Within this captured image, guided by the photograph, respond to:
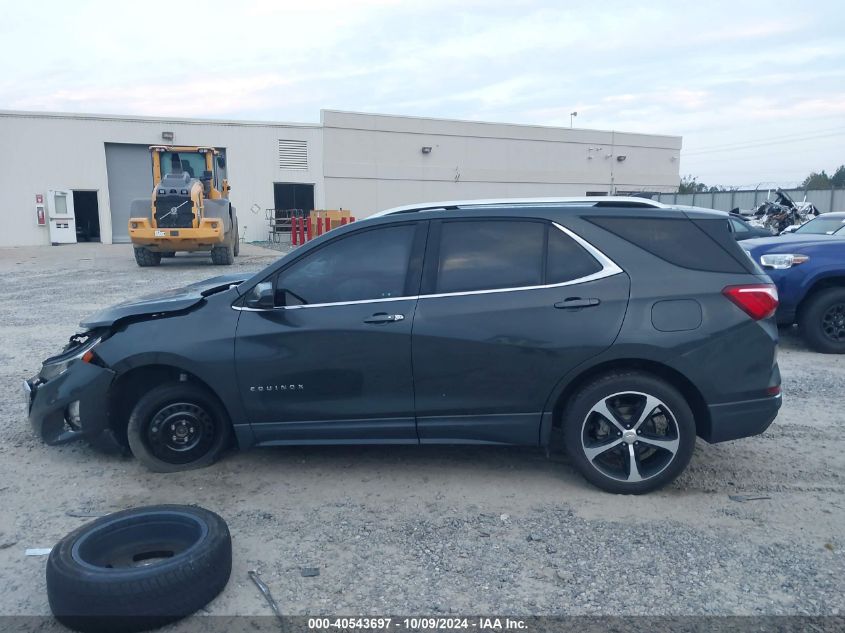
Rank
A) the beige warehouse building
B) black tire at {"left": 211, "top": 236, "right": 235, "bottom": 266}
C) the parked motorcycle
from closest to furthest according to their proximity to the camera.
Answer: black tire at {"left": 211, "top": 236, "right": 235, "bottom": 266}
the parked motorcycle
the beige warehouse building

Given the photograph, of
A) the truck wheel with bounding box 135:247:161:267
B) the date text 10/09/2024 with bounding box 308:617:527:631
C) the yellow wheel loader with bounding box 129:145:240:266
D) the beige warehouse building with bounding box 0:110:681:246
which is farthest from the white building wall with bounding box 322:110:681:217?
the date text 10/09/2024 with bounding box 308:617:527:631

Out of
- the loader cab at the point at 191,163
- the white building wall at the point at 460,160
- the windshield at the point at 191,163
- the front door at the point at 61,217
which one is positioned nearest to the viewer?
the loader cab at the point at 191,163

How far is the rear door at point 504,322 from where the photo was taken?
413 cm

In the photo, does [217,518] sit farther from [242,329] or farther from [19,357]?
[19,357]

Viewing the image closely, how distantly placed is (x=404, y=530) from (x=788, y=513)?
2257mm

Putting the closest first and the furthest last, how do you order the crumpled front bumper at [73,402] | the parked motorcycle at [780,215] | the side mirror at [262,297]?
the side mirror at [262,297]
the crumpled front bumper at [73,402]
the parked motorcycle at [780,215]

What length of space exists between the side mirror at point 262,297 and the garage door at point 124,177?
1123 inches

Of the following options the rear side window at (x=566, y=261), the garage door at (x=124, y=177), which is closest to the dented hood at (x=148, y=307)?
the rear side window at (x=566, y=261)

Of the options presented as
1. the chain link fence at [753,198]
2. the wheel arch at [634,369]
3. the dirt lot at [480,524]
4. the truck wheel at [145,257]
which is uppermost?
the chain link fence at [753,198]

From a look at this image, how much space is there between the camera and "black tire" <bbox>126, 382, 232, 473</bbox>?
4.49 m

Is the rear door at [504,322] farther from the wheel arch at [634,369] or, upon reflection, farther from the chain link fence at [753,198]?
the chain link fence at [753,198]

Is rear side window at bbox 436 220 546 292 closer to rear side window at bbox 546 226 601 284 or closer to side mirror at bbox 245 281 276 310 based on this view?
rear side window at bbox 546 226 601 284

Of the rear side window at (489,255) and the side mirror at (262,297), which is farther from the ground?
the rear side window at (489,255)

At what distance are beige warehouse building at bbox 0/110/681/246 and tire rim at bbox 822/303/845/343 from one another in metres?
27.8
